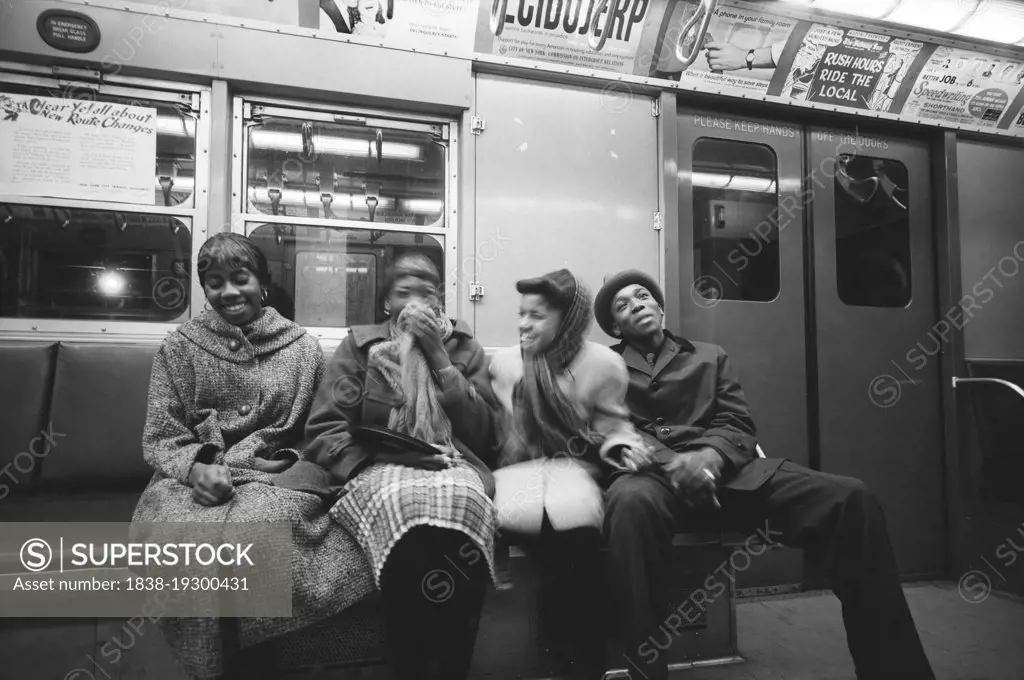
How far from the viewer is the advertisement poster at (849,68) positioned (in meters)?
3.44

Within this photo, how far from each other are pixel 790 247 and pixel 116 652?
378 centimetres

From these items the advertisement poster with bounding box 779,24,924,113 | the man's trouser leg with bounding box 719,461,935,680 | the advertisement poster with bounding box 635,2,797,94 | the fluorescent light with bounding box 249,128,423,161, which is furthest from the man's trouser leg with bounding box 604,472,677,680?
the advertisement poster with bounding box 779,24,924,113

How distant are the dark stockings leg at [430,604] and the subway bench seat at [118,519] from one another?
0.24 meters

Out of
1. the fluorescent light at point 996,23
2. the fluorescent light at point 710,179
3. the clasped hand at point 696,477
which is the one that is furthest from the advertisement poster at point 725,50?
the clasped hand at point 696,477

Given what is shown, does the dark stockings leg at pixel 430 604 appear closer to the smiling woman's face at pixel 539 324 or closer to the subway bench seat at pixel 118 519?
the subway bench seat at pixel 118 519

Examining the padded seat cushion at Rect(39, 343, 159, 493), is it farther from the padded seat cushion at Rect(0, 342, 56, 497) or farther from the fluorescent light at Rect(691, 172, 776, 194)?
the fluorescent light at Rect(691, 172, 776, 194)

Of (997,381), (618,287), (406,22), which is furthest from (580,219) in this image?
(997,381)

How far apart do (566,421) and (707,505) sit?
0.58m

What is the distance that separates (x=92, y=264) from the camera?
250 cm

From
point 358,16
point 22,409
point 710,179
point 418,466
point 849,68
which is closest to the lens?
point 418,466

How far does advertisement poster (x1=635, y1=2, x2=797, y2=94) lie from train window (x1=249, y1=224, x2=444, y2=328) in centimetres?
163

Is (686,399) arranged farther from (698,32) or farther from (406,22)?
(406,22)

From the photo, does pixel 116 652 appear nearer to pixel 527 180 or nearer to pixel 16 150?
pixel 16 150

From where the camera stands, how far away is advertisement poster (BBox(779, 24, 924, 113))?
344cm
